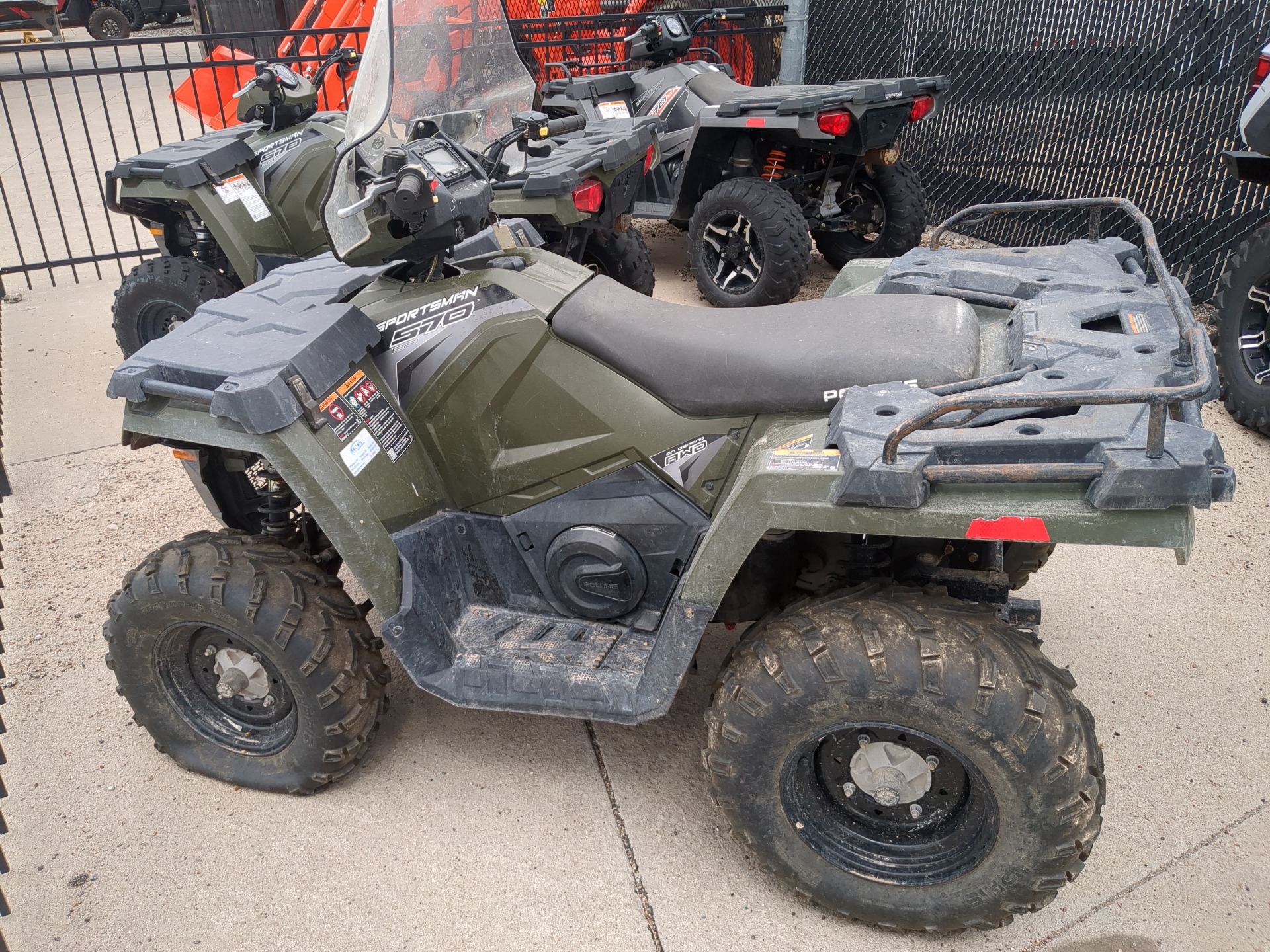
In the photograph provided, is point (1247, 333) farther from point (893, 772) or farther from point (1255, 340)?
point (893, 772)

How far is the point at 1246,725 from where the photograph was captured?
3.07m

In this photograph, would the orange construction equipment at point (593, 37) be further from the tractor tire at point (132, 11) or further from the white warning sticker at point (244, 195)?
the tractor tire at point (132, 11)

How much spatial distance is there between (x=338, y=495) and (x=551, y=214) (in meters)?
2.89

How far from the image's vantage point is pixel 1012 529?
2.00 metres

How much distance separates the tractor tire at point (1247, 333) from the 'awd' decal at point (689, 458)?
3.35 metres

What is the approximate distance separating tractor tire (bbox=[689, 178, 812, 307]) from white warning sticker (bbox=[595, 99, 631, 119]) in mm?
1206

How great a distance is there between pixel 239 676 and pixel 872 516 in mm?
1913

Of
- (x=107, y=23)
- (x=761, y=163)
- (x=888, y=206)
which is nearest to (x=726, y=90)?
(x=761, y=163)

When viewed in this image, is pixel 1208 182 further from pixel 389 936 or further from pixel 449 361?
pixel 389 936

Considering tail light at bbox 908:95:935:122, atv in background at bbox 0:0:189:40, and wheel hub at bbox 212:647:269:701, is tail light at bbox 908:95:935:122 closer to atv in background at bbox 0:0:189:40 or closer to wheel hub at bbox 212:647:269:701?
wheel hub at bbox 212:647:269:701

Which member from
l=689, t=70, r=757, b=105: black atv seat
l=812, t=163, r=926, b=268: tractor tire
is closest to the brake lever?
l=689, t=70, r=757, b=105: black atv seat

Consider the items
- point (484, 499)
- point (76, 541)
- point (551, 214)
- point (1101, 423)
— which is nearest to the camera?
point (1101, 423)

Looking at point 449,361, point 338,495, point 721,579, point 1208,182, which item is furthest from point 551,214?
point 1208,182

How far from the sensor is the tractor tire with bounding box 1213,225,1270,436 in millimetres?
4695
